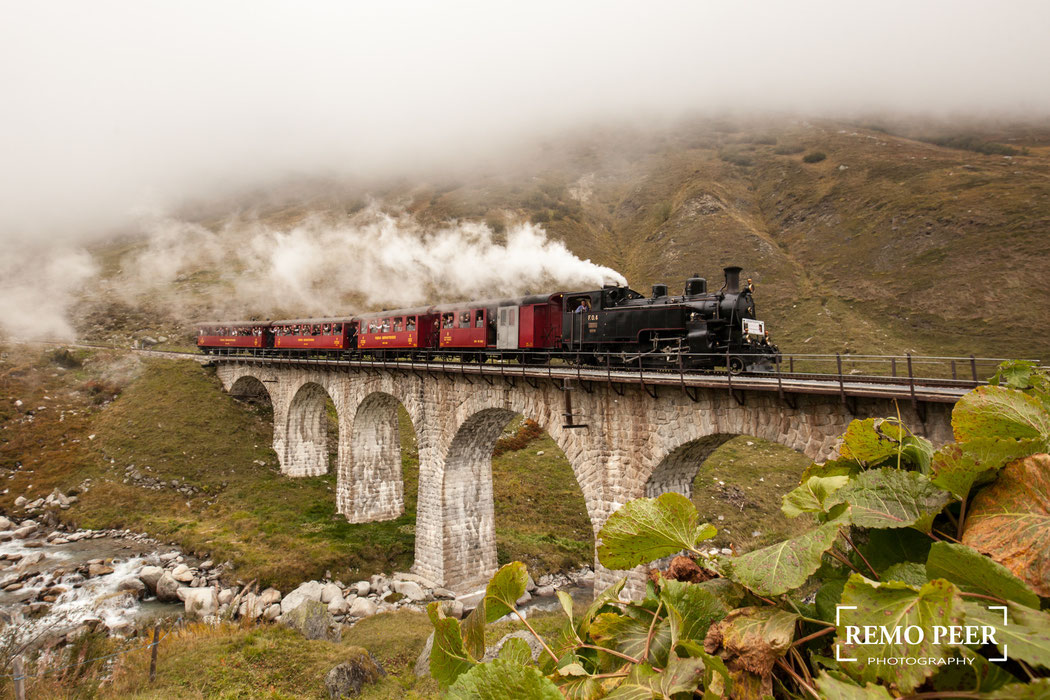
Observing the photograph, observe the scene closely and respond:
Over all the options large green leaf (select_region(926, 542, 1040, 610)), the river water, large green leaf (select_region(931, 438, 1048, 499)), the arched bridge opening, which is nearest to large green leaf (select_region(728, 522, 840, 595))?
large green leaf (select_region(926, 542, 1040, 610))

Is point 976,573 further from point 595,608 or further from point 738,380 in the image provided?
point 738,380

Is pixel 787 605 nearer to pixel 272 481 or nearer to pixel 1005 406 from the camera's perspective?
pixel 1005 406

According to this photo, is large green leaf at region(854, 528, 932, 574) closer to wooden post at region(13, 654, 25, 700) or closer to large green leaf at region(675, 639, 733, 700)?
large green leaf at region(675, 639, 733, 700)

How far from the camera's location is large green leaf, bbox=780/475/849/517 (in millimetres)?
1574

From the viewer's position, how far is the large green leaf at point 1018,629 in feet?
2.75

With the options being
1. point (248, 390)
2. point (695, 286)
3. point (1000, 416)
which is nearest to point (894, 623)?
point (1000, 416)

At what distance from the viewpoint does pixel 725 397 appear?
11.8m

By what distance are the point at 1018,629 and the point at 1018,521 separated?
412 mm

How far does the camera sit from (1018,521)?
3.94 ft

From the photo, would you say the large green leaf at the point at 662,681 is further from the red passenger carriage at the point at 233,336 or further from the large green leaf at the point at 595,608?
the red passenger carriage at the point at 233,336

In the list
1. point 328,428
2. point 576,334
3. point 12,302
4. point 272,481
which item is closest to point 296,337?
point 328,428

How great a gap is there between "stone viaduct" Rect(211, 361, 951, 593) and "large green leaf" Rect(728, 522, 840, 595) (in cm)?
920

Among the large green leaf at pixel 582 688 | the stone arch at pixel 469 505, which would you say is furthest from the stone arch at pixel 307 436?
the large green leaf at pixel 582 688

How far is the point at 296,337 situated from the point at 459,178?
105135 millimetres
